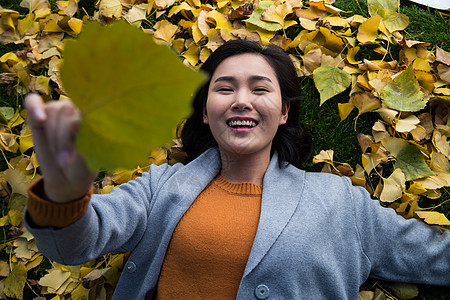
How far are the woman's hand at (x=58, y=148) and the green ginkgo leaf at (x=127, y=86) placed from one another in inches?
1.8

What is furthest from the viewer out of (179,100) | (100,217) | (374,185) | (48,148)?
(374,185)

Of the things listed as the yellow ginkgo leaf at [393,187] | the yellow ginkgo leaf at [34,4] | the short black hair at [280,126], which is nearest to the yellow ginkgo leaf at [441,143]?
the yellow ginkgo leaf at [393,187]

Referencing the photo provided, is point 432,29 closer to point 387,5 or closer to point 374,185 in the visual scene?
point 387,5

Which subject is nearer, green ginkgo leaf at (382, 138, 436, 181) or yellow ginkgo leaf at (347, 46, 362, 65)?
green ginkgo leaf at (382, 138, 436, 181)

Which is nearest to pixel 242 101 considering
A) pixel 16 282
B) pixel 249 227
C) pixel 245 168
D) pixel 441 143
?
pixel 245 168

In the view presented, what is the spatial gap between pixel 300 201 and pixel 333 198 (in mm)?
82

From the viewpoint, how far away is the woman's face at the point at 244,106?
95cm

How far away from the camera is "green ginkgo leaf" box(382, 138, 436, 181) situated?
3.68 ft

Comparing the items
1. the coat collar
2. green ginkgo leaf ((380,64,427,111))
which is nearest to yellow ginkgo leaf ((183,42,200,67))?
the coat collar

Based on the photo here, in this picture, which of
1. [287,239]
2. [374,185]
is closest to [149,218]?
[287,239]

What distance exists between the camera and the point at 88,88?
1.17 feet

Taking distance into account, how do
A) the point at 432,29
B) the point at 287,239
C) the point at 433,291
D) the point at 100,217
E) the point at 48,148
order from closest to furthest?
the point at 48,148
the point at 100,217
the point at 287,239
the point at 433,291
the point at 432,29

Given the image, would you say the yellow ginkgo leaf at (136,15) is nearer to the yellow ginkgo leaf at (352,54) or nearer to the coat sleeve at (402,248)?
the yellow ginkgo leaf at (352,54)

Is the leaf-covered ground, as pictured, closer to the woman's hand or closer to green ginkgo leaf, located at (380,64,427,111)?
green ginkgo leaf, located at (380,64,427,111)
